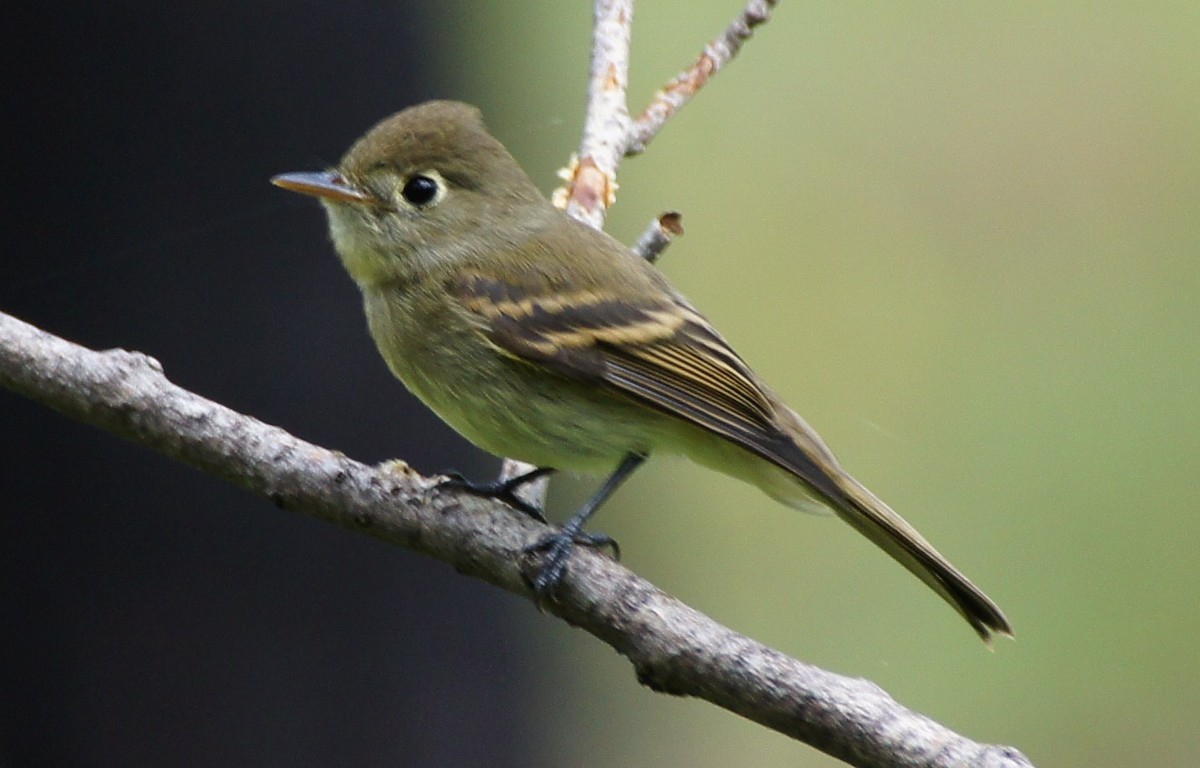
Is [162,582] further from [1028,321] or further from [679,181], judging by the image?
[1028,321]

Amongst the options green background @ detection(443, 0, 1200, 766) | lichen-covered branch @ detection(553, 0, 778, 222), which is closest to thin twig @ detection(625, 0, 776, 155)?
lichen-covered branch @ detection(553, 0, 778, 222)

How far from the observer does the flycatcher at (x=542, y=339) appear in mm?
2873

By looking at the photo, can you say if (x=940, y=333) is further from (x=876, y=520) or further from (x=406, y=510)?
(x=406, y=510)

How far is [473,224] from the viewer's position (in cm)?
323

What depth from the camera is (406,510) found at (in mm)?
2520

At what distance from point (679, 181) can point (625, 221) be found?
1.09 feet

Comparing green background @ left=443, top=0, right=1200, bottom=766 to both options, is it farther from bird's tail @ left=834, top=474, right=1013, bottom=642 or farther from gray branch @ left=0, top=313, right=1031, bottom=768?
gray branch @ left=0, top=313, right=1031, bottom=768

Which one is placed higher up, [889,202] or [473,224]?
[889,202]

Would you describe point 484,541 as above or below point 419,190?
below

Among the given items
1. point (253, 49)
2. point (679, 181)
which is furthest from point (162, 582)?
point (679, 181)

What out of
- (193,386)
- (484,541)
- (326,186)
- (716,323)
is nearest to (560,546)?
(484,541)

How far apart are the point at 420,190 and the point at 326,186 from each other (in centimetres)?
24

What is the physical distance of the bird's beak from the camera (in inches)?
118

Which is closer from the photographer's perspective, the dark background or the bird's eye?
the bird's eye
